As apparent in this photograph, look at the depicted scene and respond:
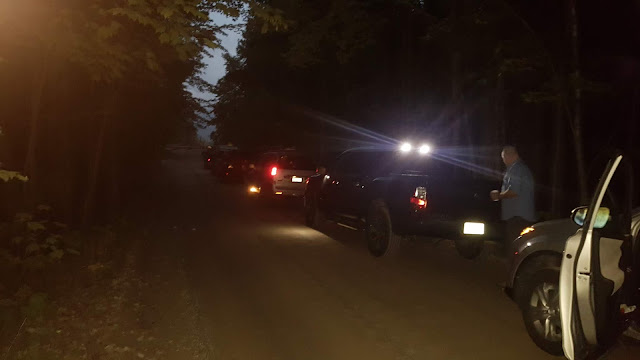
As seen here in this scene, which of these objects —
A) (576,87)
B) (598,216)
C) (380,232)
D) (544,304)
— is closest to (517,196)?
(544,304)

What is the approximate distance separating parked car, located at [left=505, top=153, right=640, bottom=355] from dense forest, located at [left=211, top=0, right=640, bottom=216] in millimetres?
3694

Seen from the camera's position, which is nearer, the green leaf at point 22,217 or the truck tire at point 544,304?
the truck tire at point 544,304

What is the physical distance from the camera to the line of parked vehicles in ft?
16.0

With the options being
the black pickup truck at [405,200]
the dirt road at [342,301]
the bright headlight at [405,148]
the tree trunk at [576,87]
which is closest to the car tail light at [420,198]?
the black pickup truck at [405,200]

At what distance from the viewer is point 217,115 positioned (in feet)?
214

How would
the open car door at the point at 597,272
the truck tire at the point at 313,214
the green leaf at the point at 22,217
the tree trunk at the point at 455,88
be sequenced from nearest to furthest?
the open car door at the point at 597,272, the green leaf at the point at 22,217, the tree trunk at the point at 455,88, the truck tire at the point at 313,214

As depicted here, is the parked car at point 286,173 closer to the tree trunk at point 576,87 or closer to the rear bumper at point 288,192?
the rear bumper at point 288,192

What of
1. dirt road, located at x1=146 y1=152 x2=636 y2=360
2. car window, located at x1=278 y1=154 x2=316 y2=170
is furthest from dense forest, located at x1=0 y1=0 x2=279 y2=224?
car window, located at x1=278 y1=154 x2=316 y2=170

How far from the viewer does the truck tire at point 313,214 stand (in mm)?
16031

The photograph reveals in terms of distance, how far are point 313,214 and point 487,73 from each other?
17.8ft

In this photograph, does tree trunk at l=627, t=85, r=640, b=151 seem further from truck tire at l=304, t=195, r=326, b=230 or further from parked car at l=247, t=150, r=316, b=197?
parked car at l=247, t=150, r=316, b=197

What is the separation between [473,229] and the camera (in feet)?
33.9

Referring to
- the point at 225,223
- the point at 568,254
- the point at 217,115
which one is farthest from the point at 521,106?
the point at 217,115

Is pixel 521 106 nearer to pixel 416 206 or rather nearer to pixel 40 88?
pixel 416 206
